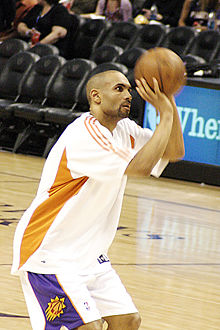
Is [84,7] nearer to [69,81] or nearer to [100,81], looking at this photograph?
[69,81]

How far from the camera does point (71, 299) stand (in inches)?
118

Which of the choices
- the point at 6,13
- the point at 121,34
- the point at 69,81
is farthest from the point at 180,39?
the point at 6,13

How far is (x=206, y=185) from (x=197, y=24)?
3877mm

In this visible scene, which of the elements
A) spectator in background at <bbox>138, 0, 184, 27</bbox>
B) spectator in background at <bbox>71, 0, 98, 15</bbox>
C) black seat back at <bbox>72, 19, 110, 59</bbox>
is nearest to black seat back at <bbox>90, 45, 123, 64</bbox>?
black seat back at <bbox>72, 19, 110, 59</bbox>

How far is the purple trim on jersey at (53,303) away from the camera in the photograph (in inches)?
118

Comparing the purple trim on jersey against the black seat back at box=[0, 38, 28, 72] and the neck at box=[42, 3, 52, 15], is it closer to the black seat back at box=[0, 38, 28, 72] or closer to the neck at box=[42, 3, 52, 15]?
the black seat back at box=[0, 38, 28, 72]

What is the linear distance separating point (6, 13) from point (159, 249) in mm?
8538

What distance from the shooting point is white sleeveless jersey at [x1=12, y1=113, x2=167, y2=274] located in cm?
295

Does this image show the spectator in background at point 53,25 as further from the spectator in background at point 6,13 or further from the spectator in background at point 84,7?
the spectator in background at point 84,7

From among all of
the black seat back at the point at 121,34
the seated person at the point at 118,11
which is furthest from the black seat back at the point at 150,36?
the seated person at the point at 118,11

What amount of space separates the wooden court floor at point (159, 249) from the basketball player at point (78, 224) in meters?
1.09

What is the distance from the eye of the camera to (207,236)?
703 cm

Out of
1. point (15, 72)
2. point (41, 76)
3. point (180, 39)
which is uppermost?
point (180, 39)

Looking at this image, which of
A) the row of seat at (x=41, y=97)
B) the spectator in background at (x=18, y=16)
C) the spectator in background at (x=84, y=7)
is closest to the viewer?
the row of seat at (x=41, y=97)
